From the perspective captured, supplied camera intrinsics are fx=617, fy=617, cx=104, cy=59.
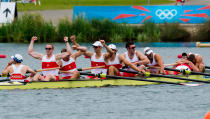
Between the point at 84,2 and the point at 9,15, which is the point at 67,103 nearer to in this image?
the point at 9,15

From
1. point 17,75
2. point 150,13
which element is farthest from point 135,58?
point 150,13

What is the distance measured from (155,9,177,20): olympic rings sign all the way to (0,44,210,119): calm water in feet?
55.9

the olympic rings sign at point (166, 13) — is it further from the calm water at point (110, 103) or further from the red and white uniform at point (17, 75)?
the red and white uniform at point (17, 75)

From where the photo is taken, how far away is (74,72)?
19594 mm

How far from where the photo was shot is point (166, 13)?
37625mm

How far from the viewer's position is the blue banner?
122 feet

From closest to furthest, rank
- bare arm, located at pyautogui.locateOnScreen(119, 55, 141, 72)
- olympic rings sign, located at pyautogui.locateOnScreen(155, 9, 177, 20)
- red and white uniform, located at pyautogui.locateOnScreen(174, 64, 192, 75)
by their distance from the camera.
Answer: bare arm, located at pyautogui.locateOnScreen(119, 55, 141, 72) → red and white uniform, located at pyautogui.locateOnScreen(174, 64, 192, 75) → olympic rings sign, located at pyautogui.locateOnScreen(155, 9, 177, 20)

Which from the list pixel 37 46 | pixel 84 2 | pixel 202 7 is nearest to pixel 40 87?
pixel 37 46

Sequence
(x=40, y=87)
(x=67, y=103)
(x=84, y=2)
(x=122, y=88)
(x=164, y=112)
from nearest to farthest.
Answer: (x=164, y=112), (x=67, y=103), (x=40, y=87), (x=122, y=88), (x=84, y=2)

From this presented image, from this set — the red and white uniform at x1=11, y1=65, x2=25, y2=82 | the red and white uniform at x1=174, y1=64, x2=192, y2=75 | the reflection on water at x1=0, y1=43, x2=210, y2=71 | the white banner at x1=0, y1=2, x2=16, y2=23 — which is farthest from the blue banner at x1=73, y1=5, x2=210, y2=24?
the red and white uniform at x1=11, y1=65, x2=25, y2=82

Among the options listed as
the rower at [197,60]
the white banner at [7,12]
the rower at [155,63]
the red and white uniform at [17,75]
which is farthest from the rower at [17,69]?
the white banner at [7,12]

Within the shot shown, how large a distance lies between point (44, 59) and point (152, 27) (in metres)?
17.7

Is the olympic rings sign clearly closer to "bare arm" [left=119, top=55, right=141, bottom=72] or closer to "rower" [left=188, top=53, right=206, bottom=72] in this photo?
"rower" [left=188, top=53, right=206, bottom=72]

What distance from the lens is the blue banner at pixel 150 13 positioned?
37125 millimetres
